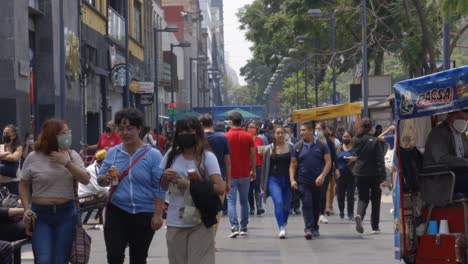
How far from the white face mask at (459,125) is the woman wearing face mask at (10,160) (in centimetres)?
819

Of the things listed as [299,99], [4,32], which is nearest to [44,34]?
[4,32]

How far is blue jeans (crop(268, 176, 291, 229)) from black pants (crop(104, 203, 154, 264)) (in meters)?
7.15

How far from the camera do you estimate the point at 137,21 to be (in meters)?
58.4

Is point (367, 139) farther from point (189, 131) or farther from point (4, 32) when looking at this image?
point (4, 32)

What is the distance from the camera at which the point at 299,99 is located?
9100 cm

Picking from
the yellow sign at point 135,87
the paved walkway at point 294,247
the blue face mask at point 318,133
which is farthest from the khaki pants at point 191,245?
the yellow sign at point 135,87

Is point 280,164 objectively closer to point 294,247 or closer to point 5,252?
point 294,247

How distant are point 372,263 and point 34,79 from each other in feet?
66.3

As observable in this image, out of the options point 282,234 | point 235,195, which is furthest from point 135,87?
point 282,234

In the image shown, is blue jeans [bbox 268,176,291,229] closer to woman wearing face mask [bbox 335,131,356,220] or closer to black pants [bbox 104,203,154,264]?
woman wearing face mask [bbox 335,131,356,220]

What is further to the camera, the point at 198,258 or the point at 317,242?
the point at 317,242

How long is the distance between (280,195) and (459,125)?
6685 mm

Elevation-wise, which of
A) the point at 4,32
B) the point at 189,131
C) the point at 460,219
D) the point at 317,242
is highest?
the point at 4,32

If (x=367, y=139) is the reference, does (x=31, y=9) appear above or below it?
above
